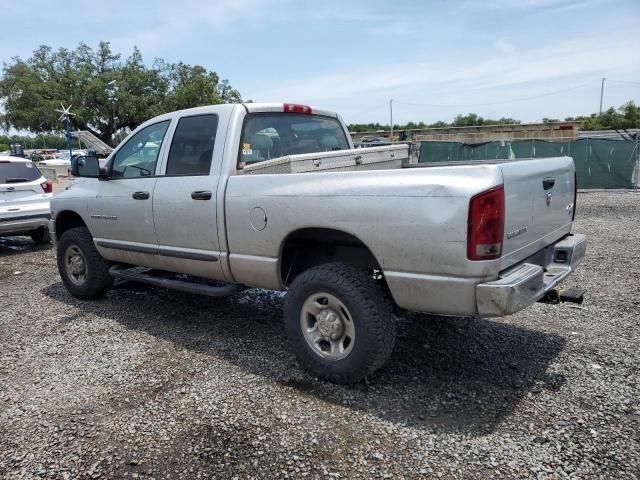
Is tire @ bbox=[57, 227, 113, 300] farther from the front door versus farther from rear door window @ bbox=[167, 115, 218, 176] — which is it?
rear door window @ bbox=[167, 115, 218, 176]

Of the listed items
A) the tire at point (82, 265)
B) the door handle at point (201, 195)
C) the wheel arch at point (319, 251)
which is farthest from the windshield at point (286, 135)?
the tire at point (82, 265)

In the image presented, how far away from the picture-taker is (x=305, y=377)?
3619 millimetres

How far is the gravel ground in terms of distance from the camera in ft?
8.71

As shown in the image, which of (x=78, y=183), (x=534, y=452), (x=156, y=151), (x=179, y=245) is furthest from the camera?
(x=78, y=183)

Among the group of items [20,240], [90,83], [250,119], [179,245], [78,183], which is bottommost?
[20,240]

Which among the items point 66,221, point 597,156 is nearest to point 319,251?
point 66,221

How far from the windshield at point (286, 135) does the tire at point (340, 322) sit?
1.30 metres

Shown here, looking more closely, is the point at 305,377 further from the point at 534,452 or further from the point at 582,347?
the point at 582,347

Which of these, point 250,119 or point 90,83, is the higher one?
point 90,83

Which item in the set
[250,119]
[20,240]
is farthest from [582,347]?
[20,240]

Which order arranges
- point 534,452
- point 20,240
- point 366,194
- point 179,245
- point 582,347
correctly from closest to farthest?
1. point 534,452
2. point 366,194
3. point 582,347
4. point 179,245
5. point 20,240

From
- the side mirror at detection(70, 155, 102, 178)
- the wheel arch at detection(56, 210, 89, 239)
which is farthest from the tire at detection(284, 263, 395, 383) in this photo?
the wheel arch at detection(56, 210, 89, 239)

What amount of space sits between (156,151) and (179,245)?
3.28ft

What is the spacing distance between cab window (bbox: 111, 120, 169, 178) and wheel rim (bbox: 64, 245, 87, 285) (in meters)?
1.15
